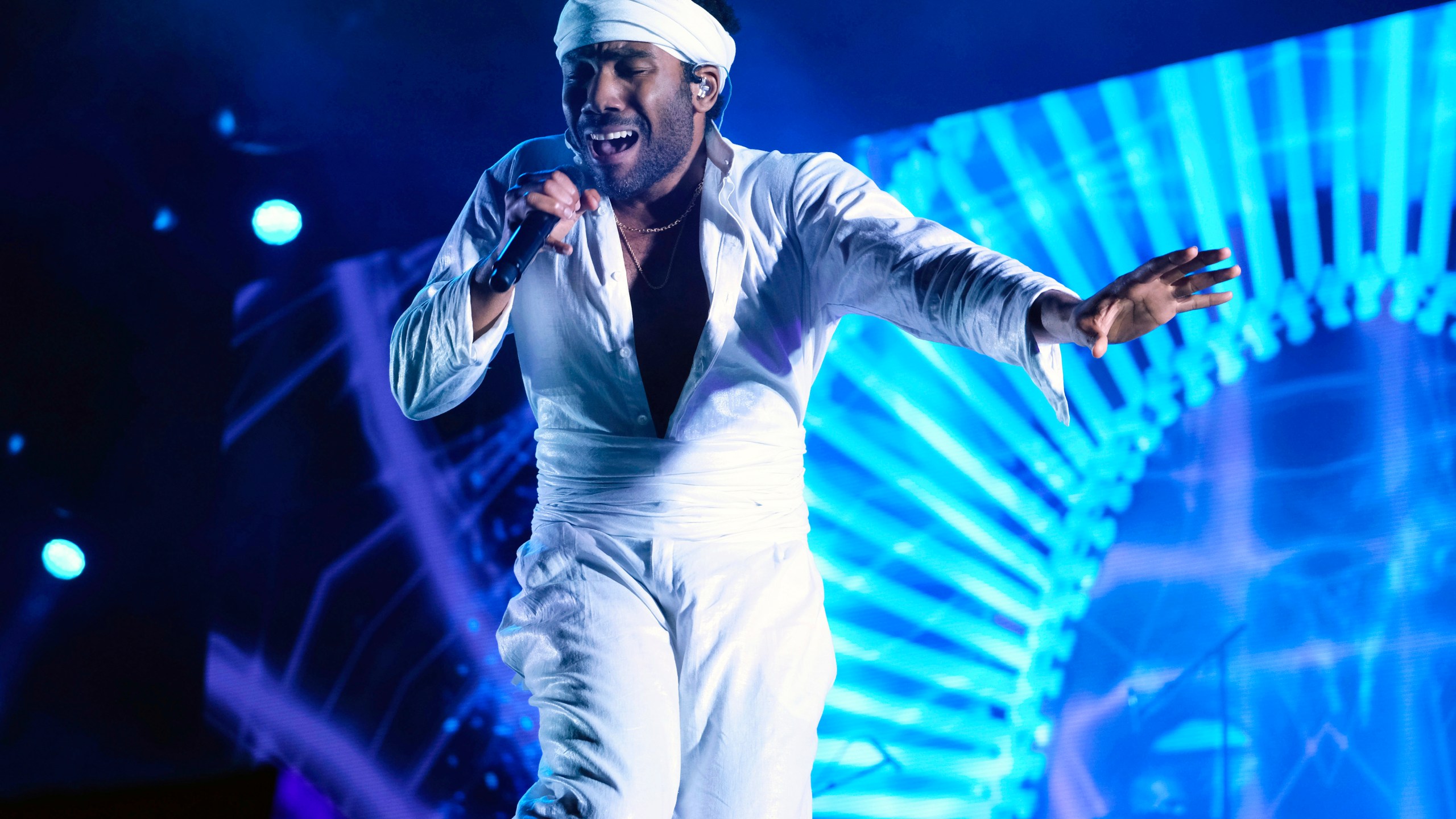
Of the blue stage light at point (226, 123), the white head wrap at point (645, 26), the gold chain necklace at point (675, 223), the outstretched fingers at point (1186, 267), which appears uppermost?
the blue stage light at point (226, 123)

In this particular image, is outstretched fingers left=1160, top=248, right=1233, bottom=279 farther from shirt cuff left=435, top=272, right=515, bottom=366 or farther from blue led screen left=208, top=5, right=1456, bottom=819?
blue led screen left=208, top=5, right=1456, bottom=819

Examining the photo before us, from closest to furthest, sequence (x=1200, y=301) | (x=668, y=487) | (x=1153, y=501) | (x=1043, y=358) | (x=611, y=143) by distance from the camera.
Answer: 1. (x=1200, y=301)
2. (x=1043, y=358)
3. (x=668, y=487)
4. (x=611, y=143)
5. (x=1153, y=501)

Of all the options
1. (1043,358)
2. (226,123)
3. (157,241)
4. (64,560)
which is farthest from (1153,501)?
(64,560)

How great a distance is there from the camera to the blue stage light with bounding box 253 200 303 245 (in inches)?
105

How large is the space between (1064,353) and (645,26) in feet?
3.72

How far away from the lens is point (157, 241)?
2.74m

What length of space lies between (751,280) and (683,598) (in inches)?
19.5

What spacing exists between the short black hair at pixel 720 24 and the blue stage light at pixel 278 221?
1390 mm

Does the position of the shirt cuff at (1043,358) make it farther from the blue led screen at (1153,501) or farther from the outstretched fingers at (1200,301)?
the blue led screen at (1153,501)

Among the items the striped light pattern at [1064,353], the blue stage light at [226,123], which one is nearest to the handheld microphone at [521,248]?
the striped light pattern at [1064,353]

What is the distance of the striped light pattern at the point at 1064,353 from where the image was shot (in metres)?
2.02

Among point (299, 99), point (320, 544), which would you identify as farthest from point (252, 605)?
point (299, 99)

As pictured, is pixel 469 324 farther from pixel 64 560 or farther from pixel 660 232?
pixel 64 560

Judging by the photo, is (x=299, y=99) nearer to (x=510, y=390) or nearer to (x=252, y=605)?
(x=510, y=390)
